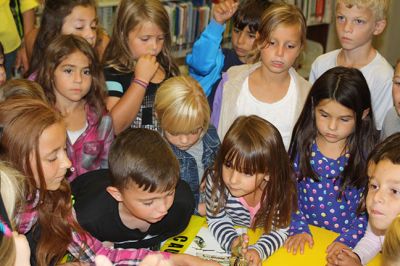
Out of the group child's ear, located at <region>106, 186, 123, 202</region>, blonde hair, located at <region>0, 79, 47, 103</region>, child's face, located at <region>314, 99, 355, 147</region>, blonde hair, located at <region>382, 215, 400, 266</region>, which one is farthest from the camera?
child's face, located at <region>314, 99, 355, 147</region>

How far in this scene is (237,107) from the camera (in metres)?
2.36

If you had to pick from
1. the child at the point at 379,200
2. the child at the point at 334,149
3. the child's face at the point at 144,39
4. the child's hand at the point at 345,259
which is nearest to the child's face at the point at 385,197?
the child at the point at 379,200

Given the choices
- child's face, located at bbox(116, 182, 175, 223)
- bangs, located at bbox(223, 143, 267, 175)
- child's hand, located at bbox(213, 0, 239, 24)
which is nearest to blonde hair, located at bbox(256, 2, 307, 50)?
child's hand, located at bbox(213, 0, 239, 24)

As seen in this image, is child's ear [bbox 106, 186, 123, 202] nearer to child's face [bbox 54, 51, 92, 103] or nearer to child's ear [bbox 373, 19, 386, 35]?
child's face [bbox 54, 51, 92, 103]

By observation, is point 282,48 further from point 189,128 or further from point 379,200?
point 379,200

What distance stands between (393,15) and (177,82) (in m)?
3.87

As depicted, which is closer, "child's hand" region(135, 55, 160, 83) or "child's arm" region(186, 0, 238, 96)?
"child's hand" region(135, 55, 160, 83)

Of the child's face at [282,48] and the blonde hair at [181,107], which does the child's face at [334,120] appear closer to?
the child's face at [282,48]

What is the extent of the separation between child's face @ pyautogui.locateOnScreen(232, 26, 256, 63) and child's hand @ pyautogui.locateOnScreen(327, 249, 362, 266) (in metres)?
1.31

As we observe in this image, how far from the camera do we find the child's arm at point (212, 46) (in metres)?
2.45

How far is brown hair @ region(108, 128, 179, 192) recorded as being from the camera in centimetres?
164

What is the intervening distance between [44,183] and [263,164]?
711mm

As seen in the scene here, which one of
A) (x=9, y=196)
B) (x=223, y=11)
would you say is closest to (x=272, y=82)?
(x=223, y=11)

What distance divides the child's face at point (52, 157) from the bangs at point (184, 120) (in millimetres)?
462
